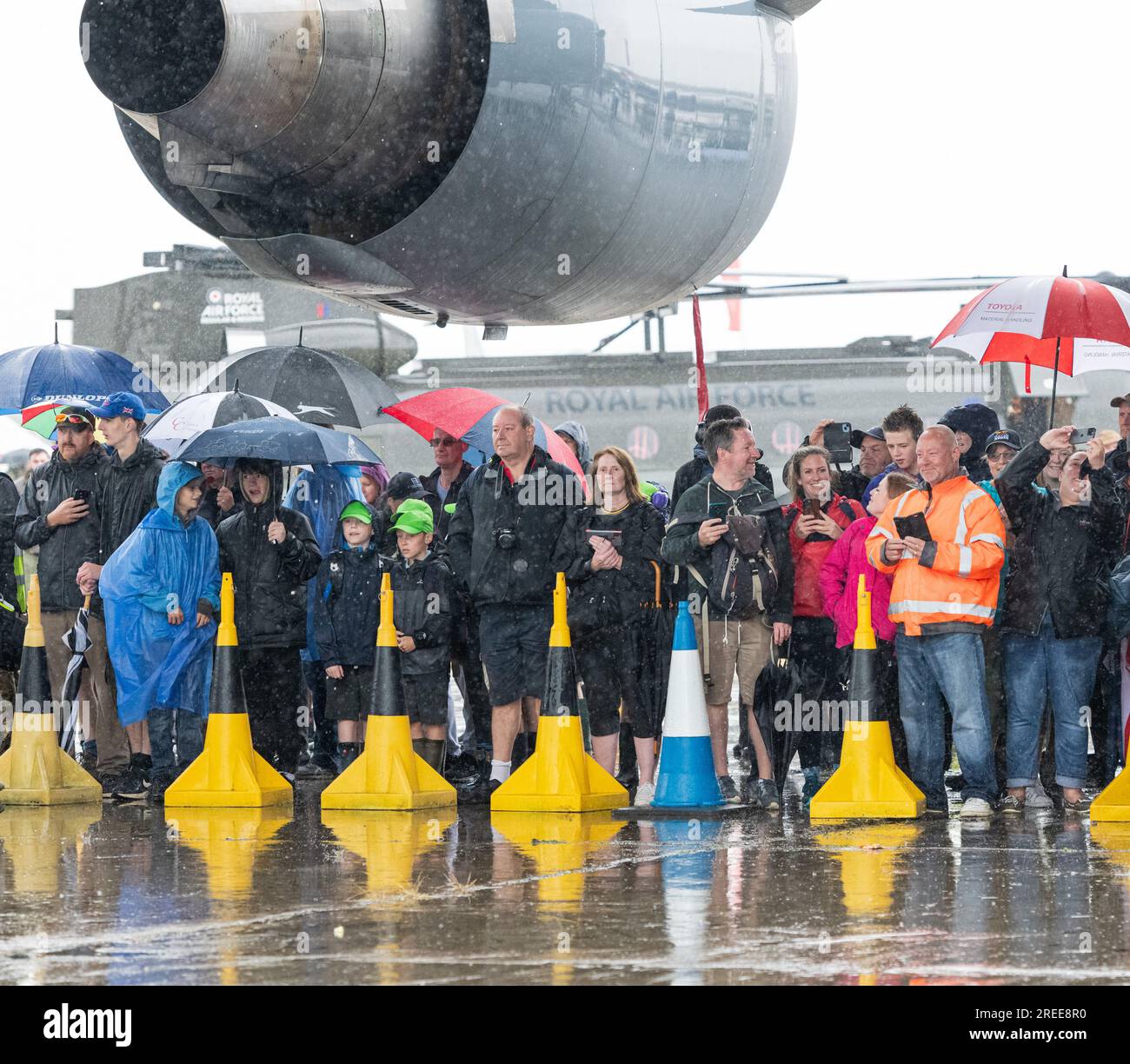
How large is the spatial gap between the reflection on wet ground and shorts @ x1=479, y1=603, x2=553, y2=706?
830 mm

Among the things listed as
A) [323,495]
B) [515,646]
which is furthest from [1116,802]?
[323,495]

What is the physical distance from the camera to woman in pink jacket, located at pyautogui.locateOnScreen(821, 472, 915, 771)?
349 inches

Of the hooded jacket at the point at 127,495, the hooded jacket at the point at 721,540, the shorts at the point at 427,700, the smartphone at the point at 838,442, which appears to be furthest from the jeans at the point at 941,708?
the hooded jacket at the point at 127,495

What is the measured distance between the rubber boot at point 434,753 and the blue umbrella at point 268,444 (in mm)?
1551

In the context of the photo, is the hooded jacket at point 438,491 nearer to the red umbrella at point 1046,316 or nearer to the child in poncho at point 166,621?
the child in poncho at point 166,621

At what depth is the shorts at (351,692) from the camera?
33.0 feet

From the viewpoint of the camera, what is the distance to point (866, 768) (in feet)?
26.9

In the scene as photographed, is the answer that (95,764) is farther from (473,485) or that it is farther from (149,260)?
(149,260)

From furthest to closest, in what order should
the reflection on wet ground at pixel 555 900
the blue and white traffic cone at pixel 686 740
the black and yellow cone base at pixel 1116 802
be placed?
the blue and white traffic cone at pixel 686 740, the black and yellow cone base at pixel 1116 802, the reflection on wet ground at pixel 555 900

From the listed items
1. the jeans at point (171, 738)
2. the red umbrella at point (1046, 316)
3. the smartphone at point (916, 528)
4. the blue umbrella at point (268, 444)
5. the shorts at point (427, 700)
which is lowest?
the jeans at point (171, 738)

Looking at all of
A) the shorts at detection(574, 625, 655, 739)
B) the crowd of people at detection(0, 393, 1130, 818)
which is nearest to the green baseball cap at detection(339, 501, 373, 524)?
the crowd of people at detection(0, 393, 1130, 818)

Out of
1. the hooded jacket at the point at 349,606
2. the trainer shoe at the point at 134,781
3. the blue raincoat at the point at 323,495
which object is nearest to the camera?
the trainer shoe at the point at 134,781

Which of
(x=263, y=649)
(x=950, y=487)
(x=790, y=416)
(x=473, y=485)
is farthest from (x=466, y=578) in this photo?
(x=790, y=416)

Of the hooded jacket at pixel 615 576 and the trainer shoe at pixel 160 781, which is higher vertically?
the hooded jacket at pixel 615 576
